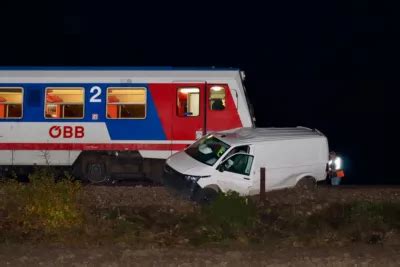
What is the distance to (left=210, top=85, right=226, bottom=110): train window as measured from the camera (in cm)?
1633

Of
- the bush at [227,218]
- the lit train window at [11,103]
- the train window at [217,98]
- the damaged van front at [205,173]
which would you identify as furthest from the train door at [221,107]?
the bush at [227,218]

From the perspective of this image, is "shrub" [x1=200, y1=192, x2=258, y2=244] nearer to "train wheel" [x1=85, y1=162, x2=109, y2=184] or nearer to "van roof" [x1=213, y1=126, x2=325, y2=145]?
"van roof" [x1=213, y1=126, x2=325, y2=145]

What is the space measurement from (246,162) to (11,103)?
6.25 m

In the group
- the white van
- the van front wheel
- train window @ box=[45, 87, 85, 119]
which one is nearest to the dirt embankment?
the van front wheel

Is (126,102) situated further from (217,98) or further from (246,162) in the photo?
(246,162)

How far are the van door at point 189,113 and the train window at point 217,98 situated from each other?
0.22 metres

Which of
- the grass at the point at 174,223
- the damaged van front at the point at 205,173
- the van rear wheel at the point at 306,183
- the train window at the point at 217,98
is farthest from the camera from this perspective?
the train window at the point at 217,98

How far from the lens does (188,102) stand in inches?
650

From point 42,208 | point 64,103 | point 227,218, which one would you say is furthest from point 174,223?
point 64,103

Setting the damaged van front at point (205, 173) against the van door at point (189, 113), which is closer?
the damaged van front at point (205, 173)

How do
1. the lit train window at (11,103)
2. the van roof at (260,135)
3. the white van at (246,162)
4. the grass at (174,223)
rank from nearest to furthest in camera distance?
the grass at (174,223)
the white van at (246,162)
the van roof at (260,135)
the lit train window at (11,103)

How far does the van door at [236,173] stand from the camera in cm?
1391

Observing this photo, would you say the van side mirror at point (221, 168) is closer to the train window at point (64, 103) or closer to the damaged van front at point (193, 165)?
the damaged van front at point (193, 165)

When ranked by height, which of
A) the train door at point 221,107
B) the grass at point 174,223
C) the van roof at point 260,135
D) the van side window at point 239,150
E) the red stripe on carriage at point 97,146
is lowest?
the grass at point 174,223
